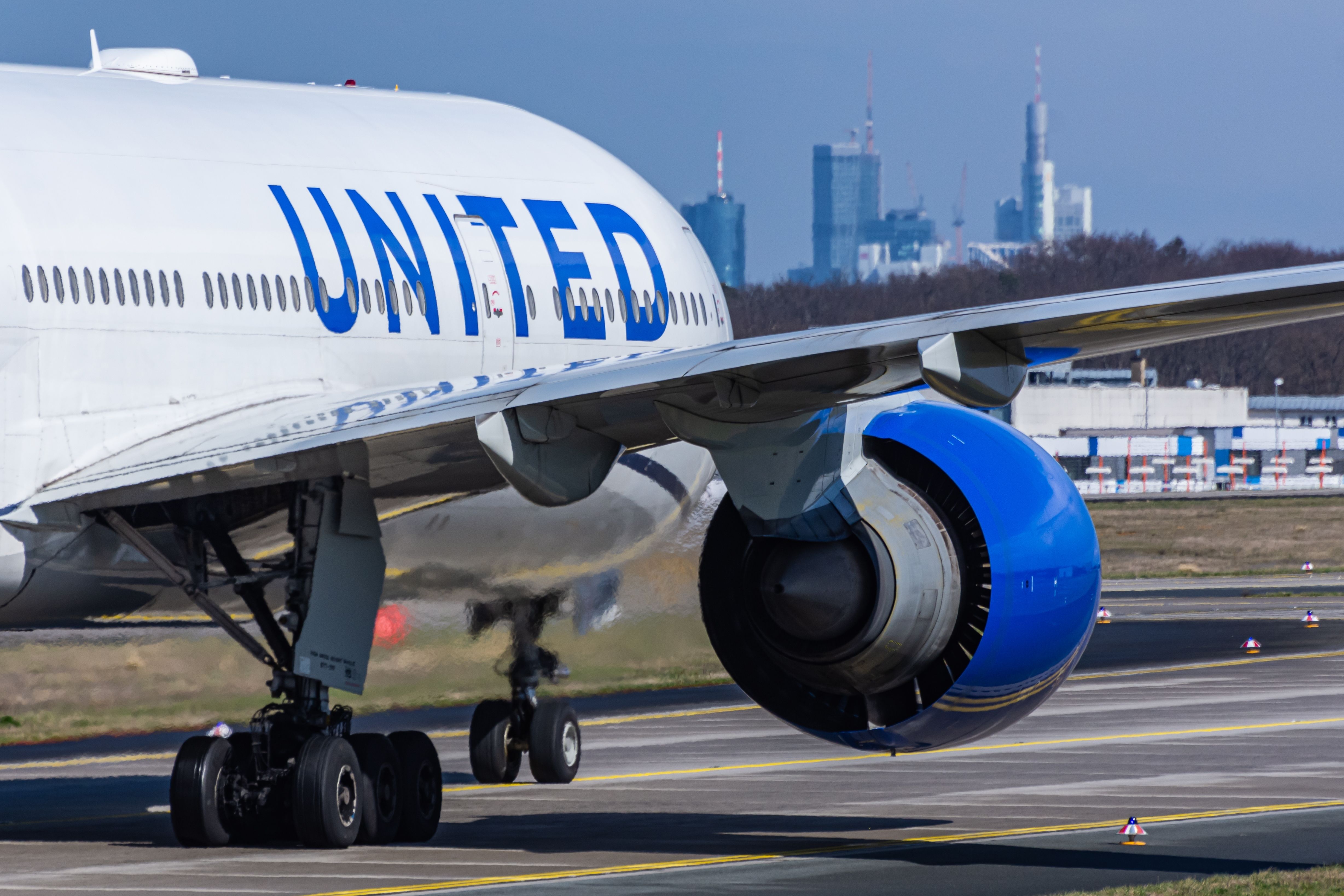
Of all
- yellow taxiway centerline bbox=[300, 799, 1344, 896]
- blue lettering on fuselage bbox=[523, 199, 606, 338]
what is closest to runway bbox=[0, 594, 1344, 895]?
yellow taxiway centerline bbox=[300, 799, 1344, 896]

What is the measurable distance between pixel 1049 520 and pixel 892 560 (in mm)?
1080

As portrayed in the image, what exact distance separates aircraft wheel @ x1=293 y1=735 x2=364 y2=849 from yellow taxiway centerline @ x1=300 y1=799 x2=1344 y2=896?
130 cm

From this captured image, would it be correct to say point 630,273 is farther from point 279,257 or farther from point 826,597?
point 826,597

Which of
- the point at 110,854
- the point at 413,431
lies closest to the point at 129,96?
the point at 413,431

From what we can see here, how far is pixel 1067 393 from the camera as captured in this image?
114 m

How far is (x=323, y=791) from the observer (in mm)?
13211

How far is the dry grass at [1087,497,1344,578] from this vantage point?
59156 millimetres

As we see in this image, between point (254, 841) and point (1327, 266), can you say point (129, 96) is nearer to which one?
point (254, 841)

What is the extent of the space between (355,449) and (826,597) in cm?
287

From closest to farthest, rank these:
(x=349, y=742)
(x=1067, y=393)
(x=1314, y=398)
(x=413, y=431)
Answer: (x=413, y=431)
(x=349, y=742)
(x=1067, y=393)
(x=1314, y=398)

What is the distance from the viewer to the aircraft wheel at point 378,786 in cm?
1374

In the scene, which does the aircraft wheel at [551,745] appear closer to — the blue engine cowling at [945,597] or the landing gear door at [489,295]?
the landing gear door at [489,295]

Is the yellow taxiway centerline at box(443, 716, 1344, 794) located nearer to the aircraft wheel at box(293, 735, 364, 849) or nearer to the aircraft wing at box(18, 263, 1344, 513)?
the aircraft wheel at box(293, 735, 364, 849)

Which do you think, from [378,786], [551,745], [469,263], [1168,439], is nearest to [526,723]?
[551,745]
